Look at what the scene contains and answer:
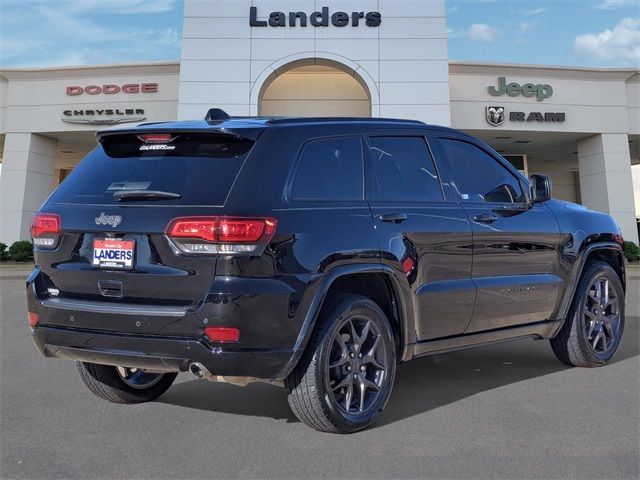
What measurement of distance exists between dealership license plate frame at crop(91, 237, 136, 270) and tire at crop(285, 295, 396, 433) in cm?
112

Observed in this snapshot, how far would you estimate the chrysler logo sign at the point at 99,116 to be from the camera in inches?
893

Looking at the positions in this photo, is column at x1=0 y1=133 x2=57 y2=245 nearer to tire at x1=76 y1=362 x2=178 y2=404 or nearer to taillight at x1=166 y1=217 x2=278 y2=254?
tire at x1=76 y1=362 x2=178 y2=404

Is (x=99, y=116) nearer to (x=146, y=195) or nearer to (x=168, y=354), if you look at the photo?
(x=146, y=195)

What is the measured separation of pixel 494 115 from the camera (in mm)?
22641

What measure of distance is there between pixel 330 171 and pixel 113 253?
4.58 ft

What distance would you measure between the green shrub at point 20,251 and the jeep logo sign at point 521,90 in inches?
723

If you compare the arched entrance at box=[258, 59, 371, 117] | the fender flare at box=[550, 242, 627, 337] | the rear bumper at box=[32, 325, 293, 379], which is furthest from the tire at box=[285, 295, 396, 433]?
the arched entrance at box=[258, 59, 371, 117]

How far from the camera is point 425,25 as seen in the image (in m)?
19.6

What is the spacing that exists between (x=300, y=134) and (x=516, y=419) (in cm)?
231

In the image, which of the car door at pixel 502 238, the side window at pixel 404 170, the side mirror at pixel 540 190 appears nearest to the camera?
the side window at pixel 404 170

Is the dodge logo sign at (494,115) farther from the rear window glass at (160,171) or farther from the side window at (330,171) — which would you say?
the rear window glass at (160,171)

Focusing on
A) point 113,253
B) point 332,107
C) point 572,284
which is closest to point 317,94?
point 332,107

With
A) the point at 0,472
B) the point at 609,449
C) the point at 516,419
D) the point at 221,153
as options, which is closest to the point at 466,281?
the point at 516,419

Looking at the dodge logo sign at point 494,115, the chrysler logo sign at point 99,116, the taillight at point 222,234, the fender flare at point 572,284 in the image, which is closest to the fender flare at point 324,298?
the taillight at point 222,234
